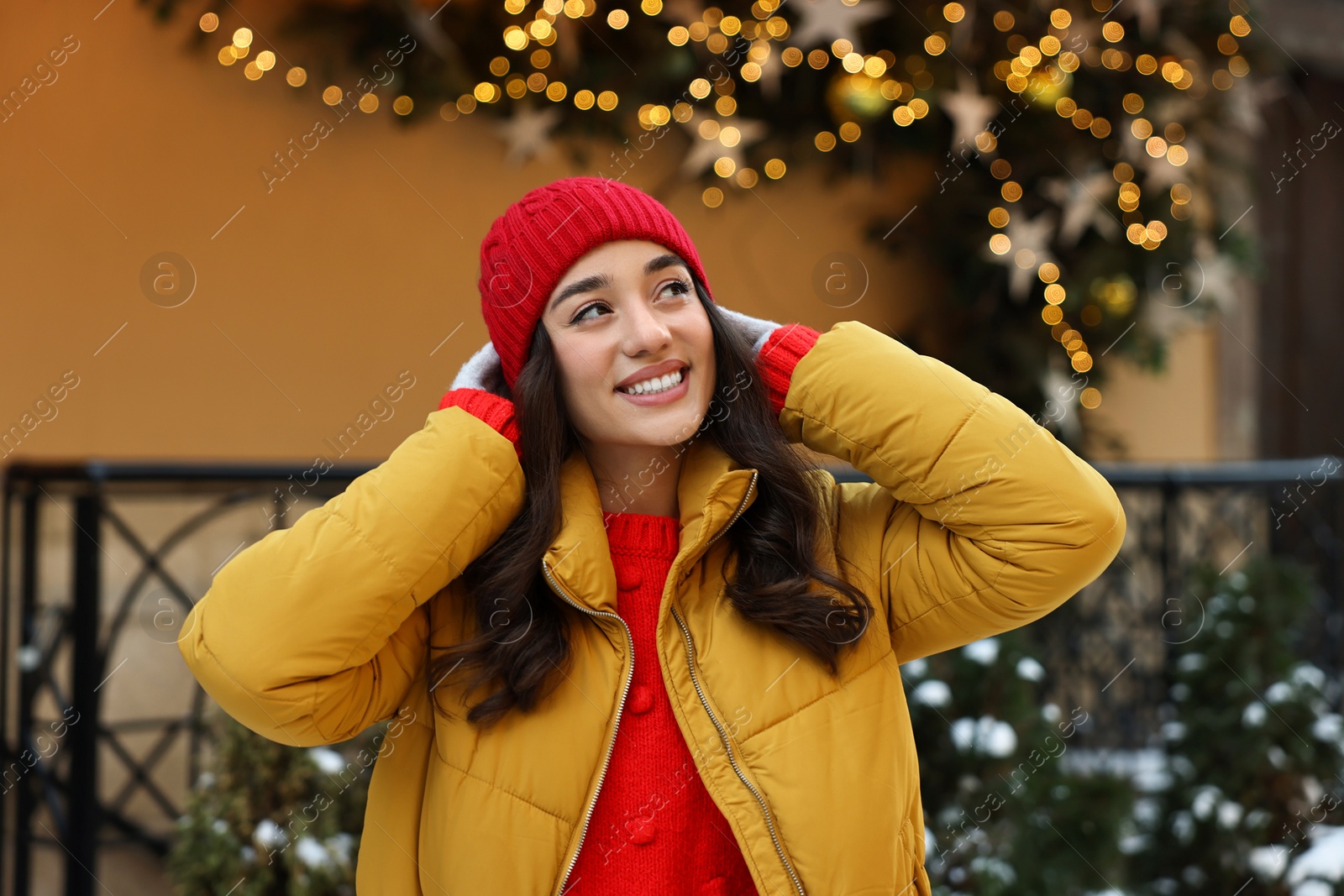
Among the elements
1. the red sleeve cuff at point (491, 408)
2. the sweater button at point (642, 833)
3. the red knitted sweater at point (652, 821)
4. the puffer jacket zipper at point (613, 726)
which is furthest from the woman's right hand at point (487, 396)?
the sweater button at point (642, 833)

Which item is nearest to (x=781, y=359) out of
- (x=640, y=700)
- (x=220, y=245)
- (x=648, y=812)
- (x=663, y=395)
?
(x=663, y=395)

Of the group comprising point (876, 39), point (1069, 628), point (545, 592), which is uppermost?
point (545, 592)

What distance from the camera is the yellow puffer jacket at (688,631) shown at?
1413 millimetres

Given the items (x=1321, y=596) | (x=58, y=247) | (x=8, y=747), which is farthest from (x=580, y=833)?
(x=1321, y=596)

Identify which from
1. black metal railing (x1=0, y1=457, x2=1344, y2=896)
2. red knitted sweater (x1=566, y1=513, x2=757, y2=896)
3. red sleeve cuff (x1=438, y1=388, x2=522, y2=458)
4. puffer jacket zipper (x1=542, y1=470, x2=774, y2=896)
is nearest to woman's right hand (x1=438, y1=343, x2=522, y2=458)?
red sleeve cuff (x1=438, y1=388, x2=522, y2=458)

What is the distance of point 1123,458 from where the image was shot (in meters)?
4.88

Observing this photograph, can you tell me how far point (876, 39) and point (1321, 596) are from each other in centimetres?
304

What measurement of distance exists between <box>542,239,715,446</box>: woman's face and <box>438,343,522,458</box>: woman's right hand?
101 millimetres

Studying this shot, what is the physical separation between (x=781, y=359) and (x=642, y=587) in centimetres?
39

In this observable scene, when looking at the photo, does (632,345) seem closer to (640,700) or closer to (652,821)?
(640,700)

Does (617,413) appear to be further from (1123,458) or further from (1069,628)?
(1123,458)

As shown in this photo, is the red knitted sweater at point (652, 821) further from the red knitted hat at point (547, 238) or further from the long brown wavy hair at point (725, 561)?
the red knitted hat at point (547, 238)

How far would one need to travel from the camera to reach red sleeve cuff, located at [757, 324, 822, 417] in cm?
166

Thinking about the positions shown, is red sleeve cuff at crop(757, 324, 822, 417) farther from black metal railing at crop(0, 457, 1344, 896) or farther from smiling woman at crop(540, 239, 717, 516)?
black metal railing at crop(0, 457, 1344, 896)
